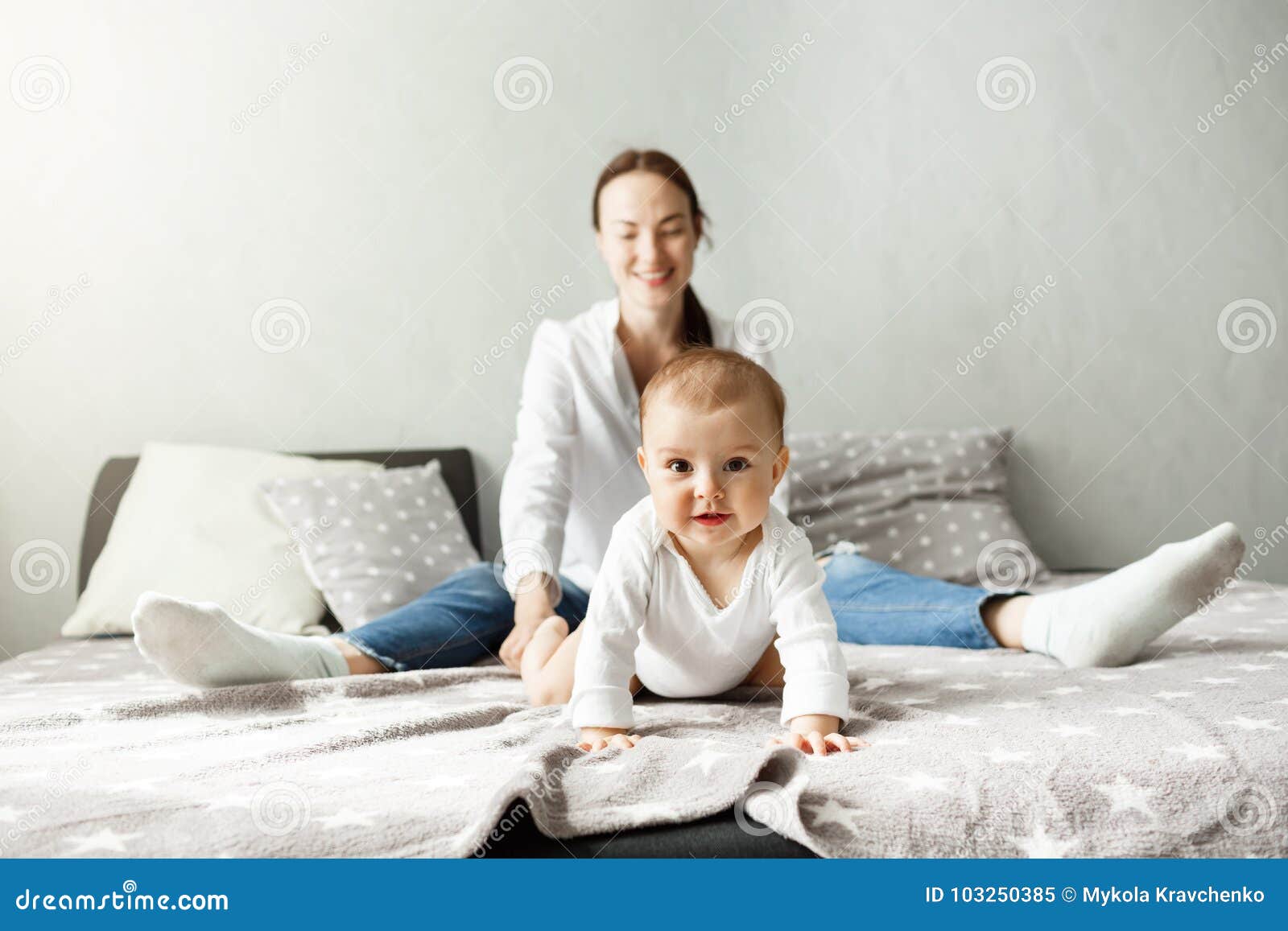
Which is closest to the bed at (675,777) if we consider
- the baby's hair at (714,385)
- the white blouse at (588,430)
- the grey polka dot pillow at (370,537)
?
the baby's hair at (714,385)

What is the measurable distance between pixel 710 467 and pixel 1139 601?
25.4 inches

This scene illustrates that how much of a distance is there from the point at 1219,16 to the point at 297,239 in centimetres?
222

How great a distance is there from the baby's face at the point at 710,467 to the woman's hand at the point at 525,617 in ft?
1.49

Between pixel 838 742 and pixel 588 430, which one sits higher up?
pixel 588 430

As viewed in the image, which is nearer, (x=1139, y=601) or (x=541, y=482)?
(x=1139, y=601)

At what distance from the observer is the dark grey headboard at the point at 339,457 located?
7.70 ft

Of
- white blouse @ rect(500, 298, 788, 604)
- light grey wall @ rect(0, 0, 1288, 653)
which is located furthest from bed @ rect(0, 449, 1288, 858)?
light grey wall @ rect(0, 0, 1288, 653)

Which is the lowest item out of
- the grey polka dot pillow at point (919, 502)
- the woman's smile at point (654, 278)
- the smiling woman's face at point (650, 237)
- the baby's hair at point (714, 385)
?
the grey polka dot pillow at point (919, 502)

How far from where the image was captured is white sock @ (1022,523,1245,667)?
141cm

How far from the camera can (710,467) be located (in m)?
1.20

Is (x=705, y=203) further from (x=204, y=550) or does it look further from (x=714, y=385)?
(x=714, y=385)

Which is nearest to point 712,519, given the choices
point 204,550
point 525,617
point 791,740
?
point 791,740

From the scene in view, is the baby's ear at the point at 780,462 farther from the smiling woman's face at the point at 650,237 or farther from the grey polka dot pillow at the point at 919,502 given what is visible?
the grey polka dot pillow at the point at 919,502
